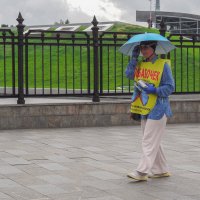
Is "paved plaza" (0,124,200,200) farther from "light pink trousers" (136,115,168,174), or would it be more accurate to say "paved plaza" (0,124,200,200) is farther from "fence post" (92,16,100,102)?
"fence post" (92,16,100,102)

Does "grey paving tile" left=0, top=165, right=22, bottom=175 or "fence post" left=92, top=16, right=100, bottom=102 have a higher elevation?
"fence post" left=92, top=16, right=100, bottom=102

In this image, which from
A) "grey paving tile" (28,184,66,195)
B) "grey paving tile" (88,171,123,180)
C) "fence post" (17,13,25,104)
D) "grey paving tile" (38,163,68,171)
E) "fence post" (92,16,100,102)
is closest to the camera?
"grey paving tile" (28,184,66,195)

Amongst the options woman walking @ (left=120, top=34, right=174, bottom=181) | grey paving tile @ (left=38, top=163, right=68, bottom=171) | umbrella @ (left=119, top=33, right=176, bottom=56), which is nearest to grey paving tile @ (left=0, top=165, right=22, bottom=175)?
grey paving tile @ (left=38, top=163, right=68, bottom=171)

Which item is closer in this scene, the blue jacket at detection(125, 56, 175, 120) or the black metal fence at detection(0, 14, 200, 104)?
the blue jacket at detection(125, 56, 175, 120)

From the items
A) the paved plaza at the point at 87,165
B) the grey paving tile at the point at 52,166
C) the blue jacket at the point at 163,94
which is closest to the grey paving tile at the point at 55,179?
the paved plaza at the point at 87,165

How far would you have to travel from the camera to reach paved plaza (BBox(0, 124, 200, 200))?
20.5 feet

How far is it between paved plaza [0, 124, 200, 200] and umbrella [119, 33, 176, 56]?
1.57 metres

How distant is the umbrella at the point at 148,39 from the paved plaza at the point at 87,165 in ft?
5.15

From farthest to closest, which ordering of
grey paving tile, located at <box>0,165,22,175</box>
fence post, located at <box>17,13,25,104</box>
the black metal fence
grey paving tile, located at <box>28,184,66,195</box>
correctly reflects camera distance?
1. the black metal fence
2. fence post, located at <box>17,13,25,104</box>
3. grey paving tile, located at <box>0,165,22,175</box>
4. grey paving tile, located at <box>28,184,66,195</box>

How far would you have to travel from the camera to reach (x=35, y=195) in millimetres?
6047

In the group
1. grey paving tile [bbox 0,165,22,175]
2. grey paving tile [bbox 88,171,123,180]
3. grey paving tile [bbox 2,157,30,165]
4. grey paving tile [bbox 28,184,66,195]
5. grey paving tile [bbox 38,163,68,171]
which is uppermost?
grey paving tile [bbox 2,157,30,165]

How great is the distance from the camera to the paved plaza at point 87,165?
6.25 m

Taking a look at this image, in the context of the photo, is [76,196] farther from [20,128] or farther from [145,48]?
[20,128]

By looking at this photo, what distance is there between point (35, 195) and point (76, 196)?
421 mm
